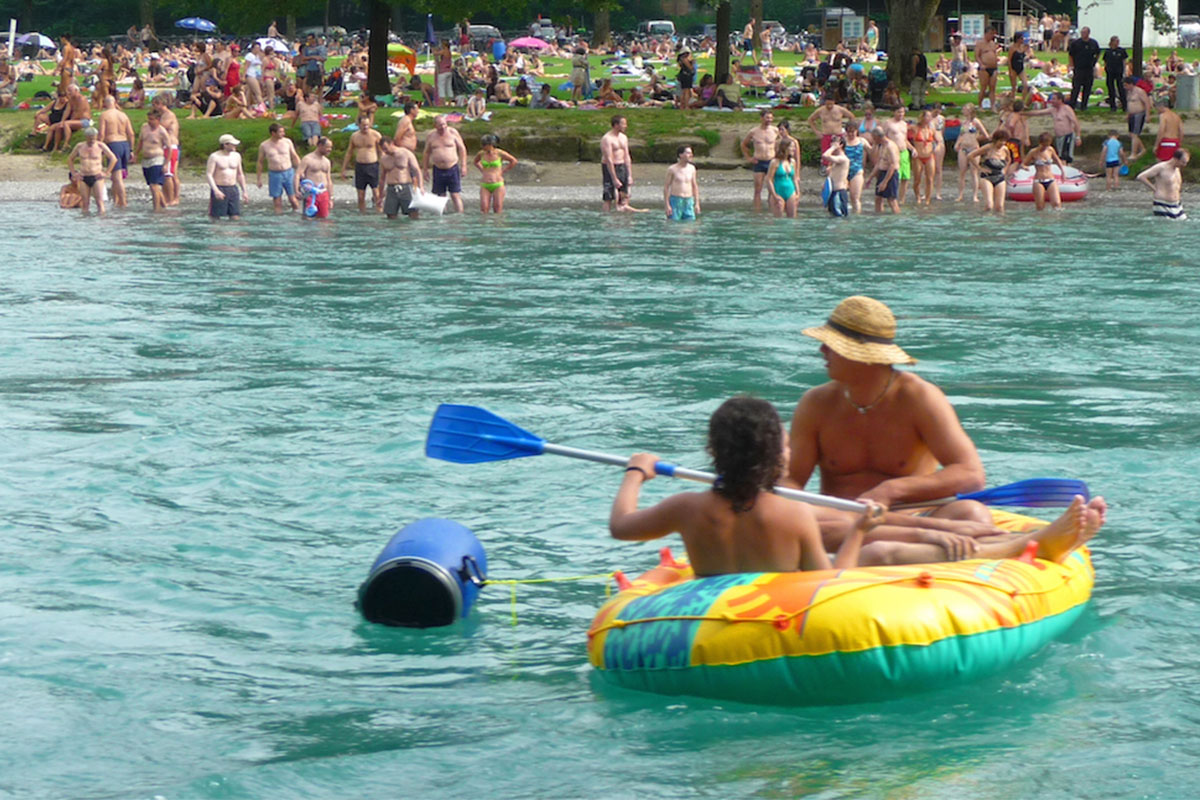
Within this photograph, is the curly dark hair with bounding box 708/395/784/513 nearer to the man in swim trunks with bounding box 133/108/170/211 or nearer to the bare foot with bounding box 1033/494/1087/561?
the bare foot with bounding box 1033/494/1087/561

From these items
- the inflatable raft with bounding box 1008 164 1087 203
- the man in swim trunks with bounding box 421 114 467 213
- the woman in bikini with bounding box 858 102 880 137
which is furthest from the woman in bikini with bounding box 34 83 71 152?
the inflatable raft with bounding box 1008 164 1087 203

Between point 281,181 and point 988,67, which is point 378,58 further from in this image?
point 988,67

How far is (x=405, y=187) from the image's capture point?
2433 centimetres

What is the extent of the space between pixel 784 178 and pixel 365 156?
6509 mm

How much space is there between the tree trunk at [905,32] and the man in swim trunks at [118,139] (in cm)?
1598

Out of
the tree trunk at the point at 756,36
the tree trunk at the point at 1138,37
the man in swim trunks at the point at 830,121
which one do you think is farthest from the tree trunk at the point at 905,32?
the tree trunk at the point at 756,36

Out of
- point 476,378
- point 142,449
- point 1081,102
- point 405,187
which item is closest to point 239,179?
point 405,187

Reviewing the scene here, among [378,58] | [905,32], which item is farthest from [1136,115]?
[378,58]

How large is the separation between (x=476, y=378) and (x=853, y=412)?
19.5ft

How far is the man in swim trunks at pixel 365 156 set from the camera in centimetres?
2500

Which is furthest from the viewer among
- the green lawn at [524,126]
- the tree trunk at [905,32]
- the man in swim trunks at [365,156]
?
the tree trunk at [905,32]

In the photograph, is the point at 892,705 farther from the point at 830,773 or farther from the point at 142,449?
the point at 142,449

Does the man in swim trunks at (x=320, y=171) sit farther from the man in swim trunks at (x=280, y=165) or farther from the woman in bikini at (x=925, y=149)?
the woman in bikini at (x=925, y=149)

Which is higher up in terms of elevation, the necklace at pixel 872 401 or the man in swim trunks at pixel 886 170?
the man in swim trunks at pixel 886 170
